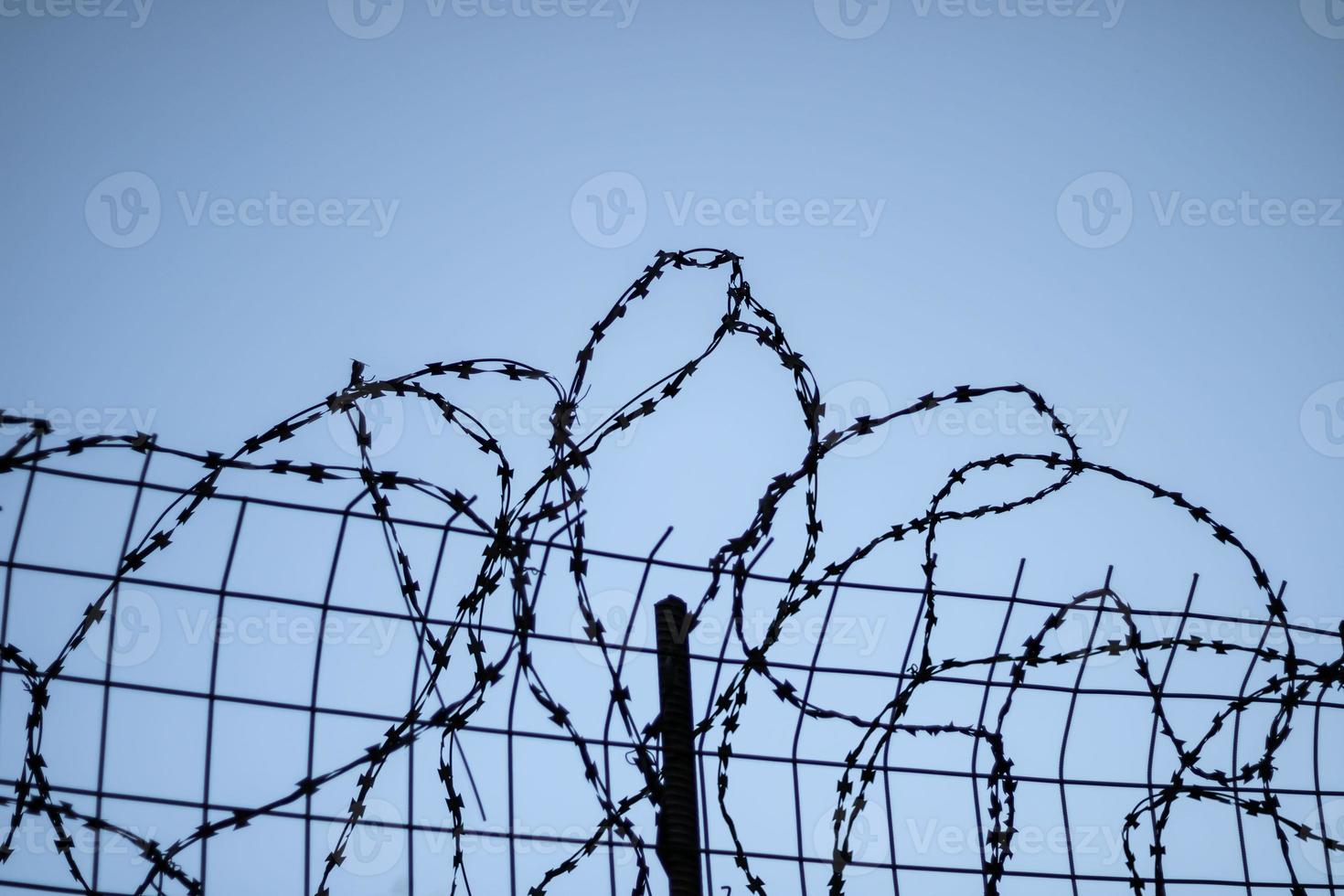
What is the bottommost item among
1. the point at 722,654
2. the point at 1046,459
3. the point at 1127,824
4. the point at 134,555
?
the point at 1127,824

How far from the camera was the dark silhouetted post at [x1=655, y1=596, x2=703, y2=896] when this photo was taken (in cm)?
377

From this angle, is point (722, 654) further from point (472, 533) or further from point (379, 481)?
point (379, 481)

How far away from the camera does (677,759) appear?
392cm

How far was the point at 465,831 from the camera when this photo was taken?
363 centimetres

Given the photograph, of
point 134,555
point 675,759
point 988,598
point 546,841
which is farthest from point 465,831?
point 988,598

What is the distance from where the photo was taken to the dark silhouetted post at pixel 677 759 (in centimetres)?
377

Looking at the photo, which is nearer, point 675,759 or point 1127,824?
point 675,759

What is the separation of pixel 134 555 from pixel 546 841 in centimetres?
142

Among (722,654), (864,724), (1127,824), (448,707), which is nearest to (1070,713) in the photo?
(1127,824)

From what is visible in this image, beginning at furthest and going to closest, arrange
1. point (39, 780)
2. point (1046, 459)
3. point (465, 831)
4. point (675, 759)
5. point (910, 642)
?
point (1046, 459), point (910, 642), point (675, 759), point (465, 831), point (39, 780)

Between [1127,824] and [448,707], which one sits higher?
[448,707]

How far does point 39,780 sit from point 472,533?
4.39 ft

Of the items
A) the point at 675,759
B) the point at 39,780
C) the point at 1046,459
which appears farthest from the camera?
the point at 1046,459

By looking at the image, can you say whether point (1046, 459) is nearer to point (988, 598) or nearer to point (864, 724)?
point (988, 598)
